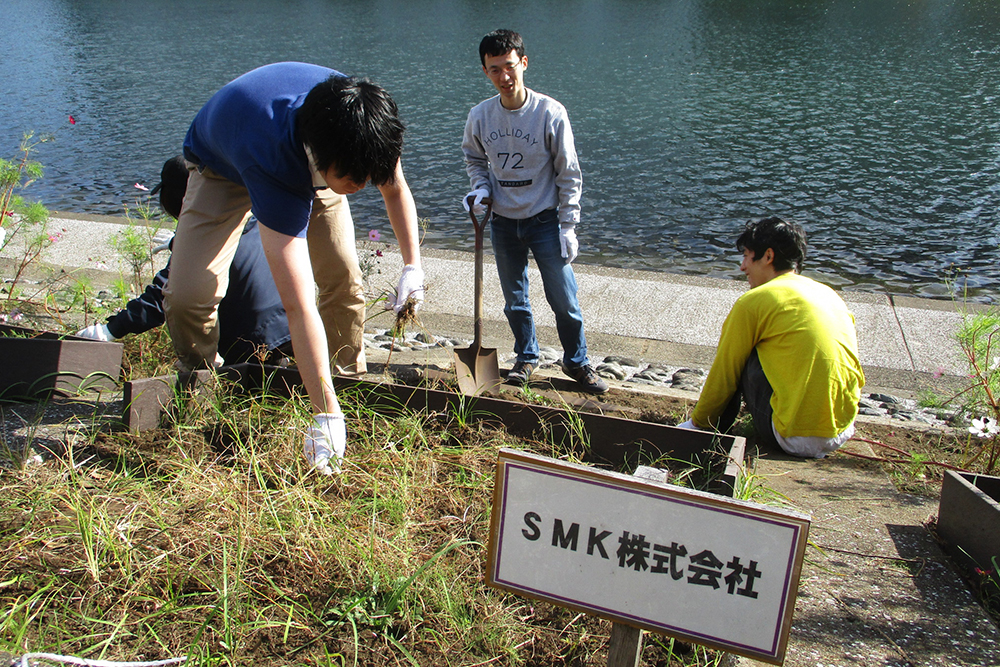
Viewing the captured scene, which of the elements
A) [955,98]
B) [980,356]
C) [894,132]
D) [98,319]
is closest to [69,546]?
[98,319]

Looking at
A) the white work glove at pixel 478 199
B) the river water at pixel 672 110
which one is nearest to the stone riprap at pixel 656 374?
the white work glove at pixel 478 199

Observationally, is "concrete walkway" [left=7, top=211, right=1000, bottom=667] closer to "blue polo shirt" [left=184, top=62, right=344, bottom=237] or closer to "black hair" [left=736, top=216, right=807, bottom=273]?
"black hair" [left=736, top=216, right=807, bottom=273]

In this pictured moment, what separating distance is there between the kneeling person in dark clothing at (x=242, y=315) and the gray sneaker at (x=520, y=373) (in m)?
1.15

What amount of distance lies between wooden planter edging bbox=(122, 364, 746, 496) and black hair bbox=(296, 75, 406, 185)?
94 cm

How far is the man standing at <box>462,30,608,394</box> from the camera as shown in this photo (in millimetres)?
3811

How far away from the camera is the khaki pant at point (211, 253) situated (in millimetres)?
2934

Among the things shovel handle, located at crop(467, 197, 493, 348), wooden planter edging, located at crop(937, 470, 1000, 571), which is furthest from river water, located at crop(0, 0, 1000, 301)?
wooden planter edging, located at crop(937, 470, 1000, 571)

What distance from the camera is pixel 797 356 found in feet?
9.53

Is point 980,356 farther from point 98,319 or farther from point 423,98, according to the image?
point 423,98

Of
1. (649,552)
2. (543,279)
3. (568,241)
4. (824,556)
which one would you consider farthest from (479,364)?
(649,552)

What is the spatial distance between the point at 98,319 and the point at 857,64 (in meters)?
15.8

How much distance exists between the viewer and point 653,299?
5.13m

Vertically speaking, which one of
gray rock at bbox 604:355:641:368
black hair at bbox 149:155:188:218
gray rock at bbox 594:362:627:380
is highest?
black hair at bbox 149:155:188:218

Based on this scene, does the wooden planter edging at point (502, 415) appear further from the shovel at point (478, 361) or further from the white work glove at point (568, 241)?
the white work glove at point (568, 241)
